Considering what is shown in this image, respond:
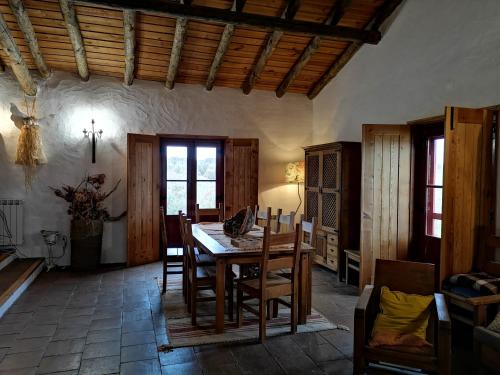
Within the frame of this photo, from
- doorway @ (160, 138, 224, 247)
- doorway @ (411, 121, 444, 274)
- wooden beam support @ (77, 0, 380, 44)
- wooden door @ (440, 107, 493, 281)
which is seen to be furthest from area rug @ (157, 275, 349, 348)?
wooden beam support @ (77, 0, 380, 44)

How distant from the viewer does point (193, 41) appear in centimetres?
521

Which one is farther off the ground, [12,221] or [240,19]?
[240,19]

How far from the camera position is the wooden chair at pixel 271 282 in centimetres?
305

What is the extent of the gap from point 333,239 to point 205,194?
231cm

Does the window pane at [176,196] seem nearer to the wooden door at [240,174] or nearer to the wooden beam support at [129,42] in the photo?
the wooden door at [240,174]

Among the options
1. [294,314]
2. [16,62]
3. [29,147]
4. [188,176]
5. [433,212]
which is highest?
[16,62]

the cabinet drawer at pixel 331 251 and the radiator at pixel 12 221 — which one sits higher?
the radiator at pixel 12 221

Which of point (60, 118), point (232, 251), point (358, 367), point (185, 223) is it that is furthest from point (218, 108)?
point (358, 367)

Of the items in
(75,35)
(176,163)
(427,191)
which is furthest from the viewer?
(176,163)

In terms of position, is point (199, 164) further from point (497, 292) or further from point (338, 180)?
point (497, 292)

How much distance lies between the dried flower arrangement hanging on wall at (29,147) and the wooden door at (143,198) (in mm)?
1270

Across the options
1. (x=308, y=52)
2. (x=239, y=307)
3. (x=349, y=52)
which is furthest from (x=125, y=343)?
(x=349, y=52)

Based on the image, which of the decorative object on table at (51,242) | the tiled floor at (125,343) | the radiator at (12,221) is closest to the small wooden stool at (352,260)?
the tiled floor at (125,343)

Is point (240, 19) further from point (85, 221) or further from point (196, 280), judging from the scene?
point (85, 221)
